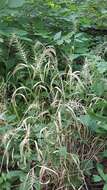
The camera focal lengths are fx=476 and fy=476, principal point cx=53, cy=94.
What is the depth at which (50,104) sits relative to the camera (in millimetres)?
3322

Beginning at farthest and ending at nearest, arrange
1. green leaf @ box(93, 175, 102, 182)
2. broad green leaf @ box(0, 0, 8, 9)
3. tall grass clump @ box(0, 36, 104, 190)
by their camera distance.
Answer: broad green leaf @ box(0, 0, 8, 9) → tall grass clump @ box(0, 36, 104, 190) → green leaf @ box(93, 175, 102, 182)

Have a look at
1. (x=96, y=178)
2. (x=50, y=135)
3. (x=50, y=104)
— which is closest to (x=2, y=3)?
(x=50, y=104)

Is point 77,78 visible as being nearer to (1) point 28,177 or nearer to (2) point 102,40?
(1) point 28,177

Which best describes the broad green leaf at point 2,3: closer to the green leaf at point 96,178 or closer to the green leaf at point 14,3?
the green leaf at point 14,3

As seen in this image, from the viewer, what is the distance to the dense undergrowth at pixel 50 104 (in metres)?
2.85

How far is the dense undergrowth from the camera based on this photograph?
2848mm

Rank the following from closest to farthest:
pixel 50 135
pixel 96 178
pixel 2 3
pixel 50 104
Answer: pixel 96 178, pixel 50 135, pixel 50 104, pixel 2 3

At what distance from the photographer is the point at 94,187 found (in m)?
2.91

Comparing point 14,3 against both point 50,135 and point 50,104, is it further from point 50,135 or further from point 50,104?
point 50,135

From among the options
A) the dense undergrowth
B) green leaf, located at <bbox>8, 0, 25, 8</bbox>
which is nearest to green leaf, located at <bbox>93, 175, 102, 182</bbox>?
the dense undergrowth

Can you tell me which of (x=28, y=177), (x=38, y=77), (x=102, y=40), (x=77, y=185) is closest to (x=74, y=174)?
(x=77, y=185)

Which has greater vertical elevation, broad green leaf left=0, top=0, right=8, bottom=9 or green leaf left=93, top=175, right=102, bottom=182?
broad green leaf left=0, top=0, right=8, bottom=9

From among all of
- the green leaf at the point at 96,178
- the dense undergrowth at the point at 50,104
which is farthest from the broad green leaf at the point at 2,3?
the green leaf at the point at 96,178

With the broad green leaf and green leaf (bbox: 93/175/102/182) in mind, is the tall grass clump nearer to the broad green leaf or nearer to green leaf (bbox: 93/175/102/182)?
green leaf (bbox: 93/175/102/182)
